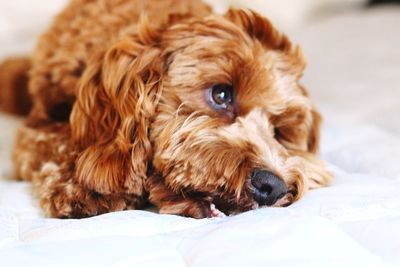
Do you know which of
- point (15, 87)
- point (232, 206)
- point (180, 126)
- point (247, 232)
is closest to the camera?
point (247, 232)

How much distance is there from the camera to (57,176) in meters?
1.64

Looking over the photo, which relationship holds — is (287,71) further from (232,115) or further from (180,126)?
(180,126)

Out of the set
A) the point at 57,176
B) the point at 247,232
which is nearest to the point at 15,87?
the point at 57,176

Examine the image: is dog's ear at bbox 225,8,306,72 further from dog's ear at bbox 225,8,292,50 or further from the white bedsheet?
the white bedsheet

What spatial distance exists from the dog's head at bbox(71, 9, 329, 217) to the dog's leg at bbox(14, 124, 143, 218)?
3 centimetres

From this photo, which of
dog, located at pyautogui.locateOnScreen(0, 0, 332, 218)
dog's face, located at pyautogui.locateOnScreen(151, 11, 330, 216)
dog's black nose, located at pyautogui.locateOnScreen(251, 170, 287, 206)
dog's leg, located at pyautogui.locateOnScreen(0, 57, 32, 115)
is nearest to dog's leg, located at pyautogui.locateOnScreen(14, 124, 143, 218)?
dog, located at pyautogui.locateOnScreen(0, 0, 332, 218)

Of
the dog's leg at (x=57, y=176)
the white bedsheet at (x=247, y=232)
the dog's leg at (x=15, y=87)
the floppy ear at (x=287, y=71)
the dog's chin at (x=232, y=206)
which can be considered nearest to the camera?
the white bedsheet at (x=247, y=232)

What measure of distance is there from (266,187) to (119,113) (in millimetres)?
422

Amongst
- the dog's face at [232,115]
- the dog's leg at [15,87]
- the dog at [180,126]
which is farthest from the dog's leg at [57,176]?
the dog's leg at [15,87]

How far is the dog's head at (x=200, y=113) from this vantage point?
1.46 meters

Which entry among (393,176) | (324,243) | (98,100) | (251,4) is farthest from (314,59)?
(324,243)

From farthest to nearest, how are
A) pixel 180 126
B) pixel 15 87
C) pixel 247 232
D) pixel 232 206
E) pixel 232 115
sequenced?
pixel 15 87 → pixel 232 115 → pixel 180 126 → pixel 232 206 → pixel 247 232

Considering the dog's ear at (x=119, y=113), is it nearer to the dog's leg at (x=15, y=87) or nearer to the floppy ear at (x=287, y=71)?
the floppy ear at (x=287, y=71)

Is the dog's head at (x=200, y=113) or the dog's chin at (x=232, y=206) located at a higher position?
the dog's head at (x=200, y=113)
